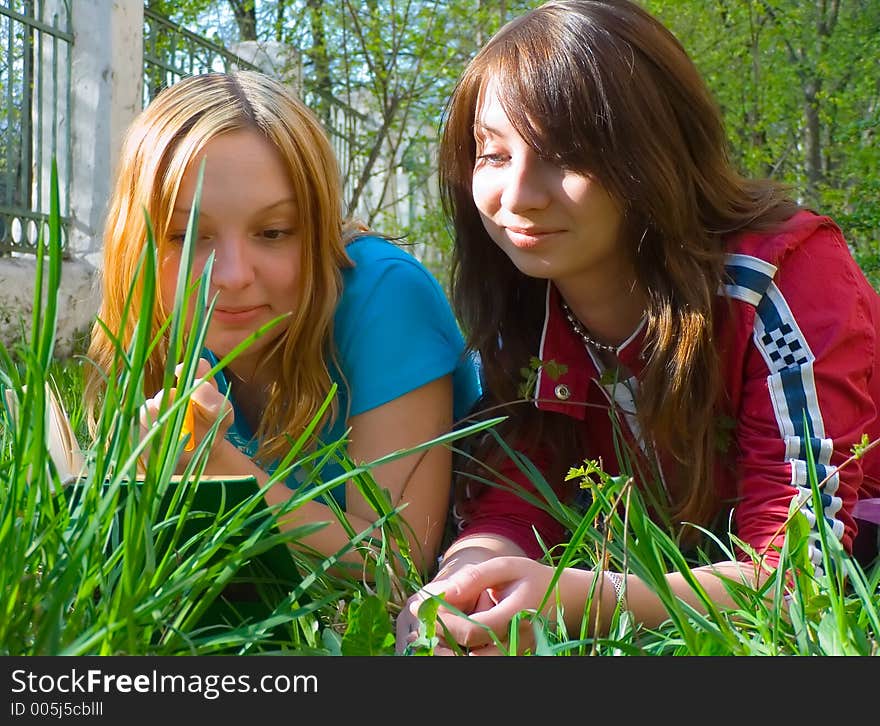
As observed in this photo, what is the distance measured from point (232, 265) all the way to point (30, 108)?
3.69m

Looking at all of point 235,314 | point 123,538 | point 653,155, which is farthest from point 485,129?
point 123,538

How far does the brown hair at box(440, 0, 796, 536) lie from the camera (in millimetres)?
1689

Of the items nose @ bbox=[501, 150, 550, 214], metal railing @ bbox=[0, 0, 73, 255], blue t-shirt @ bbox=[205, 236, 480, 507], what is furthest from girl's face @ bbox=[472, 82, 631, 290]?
metal railing @ bbox=[0, 0, 73, 255]

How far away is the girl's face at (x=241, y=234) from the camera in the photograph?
1.84 metres

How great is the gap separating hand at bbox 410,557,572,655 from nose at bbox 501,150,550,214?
616 mm

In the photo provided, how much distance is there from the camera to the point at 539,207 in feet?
5.58

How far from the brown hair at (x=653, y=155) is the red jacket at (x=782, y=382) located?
5 cm

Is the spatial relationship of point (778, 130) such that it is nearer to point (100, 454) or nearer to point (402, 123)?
point (402, 123)

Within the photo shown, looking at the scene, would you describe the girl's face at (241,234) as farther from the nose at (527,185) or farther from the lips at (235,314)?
the nose at (527,185)

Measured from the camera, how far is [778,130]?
23.0 ft

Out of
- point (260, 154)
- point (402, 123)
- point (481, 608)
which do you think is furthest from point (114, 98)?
point (481, 608)

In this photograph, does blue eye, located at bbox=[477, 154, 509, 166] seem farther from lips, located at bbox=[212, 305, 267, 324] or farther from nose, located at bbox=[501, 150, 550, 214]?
lips, located at bbox=[212, 305, 267, 324]

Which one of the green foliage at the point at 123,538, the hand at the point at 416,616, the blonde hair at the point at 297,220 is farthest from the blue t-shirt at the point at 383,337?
the green foliage at the point at 123,538
